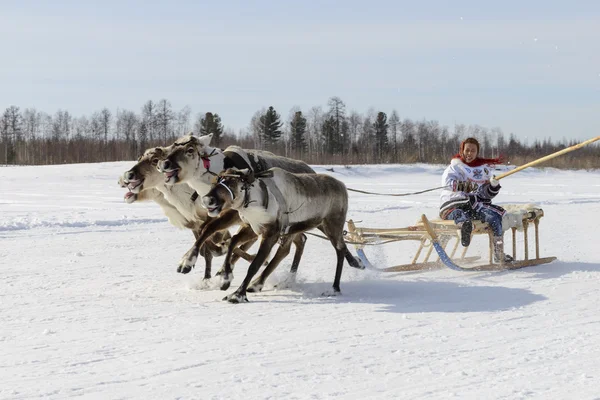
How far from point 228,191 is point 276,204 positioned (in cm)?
63

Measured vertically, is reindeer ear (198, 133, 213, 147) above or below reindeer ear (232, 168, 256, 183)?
above

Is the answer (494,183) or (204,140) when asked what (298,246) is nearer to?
(204,140)

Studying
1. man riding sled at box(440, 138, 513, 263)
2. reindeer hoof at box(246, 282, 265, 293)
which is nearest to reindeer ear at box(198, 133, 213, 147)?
reindeer hoof at box(246, 282, 265, 293)

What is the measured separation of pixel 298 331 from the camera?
586 centimetres

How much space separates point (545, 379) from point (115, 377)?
102 inches

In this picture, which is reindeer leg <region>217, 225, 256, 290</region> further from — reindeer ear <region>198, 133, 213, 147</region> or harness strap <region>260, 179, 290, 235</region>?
reindeer ear <region>198, 133, 213, 147</region>

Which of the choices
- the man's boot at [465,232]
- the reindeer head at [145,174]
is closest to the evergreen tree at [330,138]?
the man's boot at [465,232]

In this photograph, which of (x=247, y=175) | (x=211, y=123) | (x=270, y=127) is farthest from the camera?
(x=270, y=127)

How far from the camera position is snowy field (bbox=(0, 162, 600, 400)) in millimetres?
4383

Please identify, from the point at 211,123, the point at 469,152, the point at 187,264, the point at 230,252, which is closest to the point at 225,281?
the point at 230,252

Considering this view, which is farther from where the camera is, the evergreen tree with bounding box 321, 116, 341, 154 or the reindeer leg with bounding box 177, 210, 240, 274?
the evergreen tree with bounding box 321, 116, 341, 154

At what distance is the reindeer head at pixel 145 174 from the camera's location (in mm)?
7938

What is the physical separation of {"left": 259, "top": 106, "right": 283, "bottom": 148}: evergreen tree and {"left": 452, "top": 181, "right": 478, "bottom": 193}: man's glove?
2752 inches

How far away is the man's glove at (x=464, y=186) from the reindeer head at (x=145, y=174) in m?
4.00
